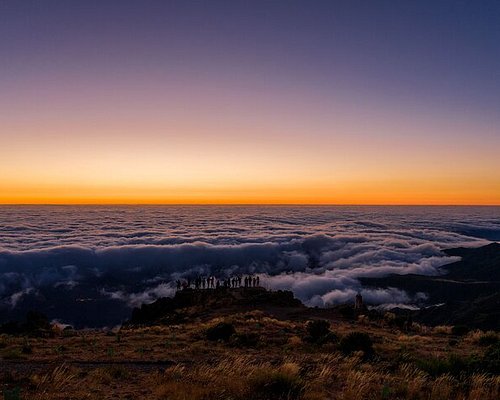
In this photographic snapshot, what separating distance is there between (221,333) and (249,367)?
24.4 ft

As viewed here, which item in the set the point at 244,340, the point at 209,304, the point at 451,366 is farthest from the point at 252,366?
the point at 209,304

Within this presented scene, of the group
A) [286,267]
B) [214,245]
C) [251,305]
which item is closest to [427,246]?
[286,267]

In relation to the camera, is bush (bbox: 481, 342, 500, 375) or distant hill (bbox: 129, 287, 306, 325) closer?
bush (bbox: 481, 342, 500, 375)

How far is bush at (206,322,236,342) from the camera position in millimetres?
18125

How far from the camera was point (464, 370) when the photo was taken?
40.1 feet

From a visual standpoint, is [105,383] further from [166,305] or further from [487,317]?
[487,317]

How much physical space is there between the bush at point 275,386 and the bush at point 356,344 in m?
6.88

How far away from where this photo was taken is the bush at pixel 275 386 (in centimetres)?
895

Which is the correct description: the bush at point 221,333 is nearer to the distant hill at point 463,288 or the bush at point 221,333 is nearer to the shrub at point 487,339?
the shrub at point 487,339

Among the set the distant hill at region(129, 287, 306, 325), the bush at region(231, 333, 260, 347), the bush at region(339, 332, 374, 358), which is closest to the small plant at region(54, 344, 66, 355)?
the bush at region(231, 333, 260, 347)

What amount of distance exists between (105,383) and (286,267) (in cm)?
10457

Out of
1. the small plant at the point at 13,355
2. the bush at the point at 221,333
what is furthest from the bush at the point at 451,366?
the small plant at the point at 13,355

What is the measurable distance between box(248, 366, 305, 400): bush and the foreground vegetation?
0.07 ft

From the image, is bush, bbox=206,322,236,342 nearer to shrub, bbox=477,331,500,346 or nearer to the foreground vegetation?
the foreground vegetation
